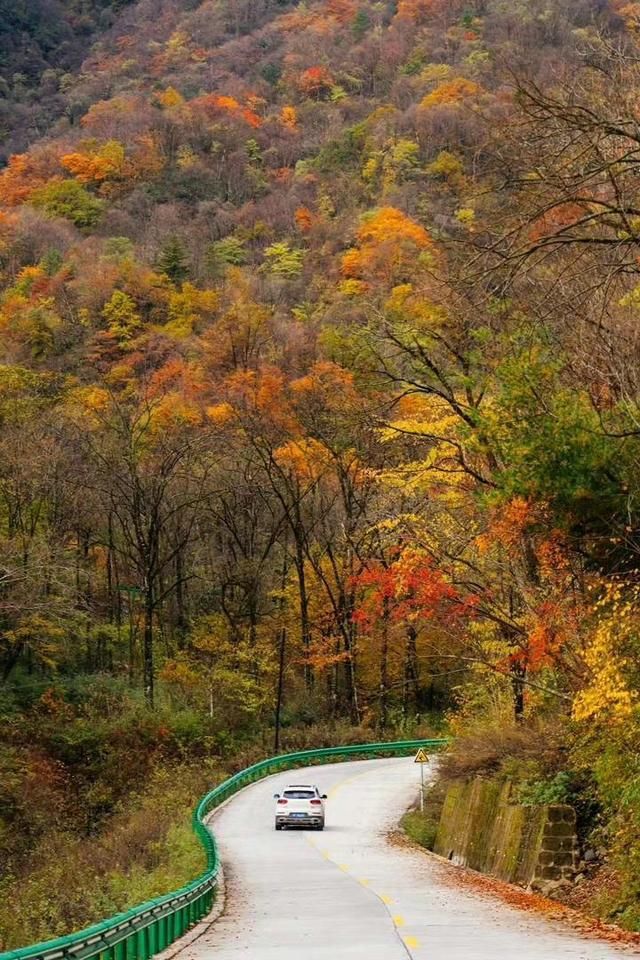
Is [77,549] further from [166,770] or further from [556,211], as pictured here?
[556,211]

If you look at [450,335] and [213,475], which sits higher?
[213,475]

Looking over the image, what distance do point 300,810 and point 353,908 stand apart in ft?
52.6

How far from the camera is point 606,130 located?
1059 cm

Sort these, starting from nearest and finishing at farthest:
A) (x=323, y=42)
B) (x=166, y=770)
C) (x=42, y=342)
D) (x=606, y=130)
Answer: (x=606, y=130), (x=166, y=770), (x=42, y=342), (x=323, y=42)

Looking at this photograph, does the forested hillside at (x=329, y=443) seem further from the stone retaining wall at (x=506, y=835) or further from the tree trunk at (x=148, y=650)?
the stone retaining wall at (x=506, y=835)

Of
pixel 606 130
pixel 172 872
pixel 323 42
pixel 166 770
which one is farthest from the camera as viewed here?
pixel 323 42

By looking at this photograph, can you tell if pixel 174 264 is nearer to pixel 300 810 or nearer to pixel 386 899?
pixel 300 810

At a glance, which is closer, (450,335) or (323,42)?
(450,335)

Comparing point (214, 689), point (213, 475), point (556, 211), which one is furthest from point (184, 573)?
point (556, 211)

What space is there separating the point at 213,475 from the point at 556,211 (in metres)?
49.6

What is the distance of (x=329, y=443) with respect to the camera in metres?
55.9

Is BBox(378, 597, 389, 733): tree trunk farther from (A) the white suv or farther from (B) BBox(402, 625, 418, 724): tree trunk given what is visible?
(A) the white suv

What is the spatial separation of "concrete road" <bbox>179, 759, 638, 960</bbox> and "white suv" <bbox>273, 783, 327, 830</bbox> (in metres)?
0.40

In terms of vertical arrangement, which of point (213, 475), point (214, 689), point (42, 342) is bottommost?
point (214, 689)
